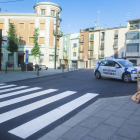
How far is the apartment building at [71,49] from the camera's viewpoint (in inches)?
2431

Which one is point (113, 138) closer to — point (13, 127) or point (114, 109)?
point (114, 109)

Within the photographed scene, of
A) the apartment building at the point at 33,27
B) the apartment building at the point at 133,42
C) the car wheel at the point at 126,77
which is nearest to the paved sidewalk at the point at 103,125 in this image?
the car wheel at the point at 126,77

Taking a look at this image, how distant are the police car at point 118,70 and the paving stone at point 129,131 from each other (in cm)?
744

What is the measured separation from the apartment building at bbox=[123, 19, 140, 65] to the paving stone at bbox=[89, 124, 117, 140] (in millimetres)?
44684

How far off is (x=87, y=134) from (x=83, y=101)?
9.37 ft

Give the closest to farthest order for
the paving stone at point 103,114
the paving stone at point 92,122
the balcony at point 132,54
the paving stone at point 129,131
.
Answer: the paving stone at point 129,131 → the paving stone at point 92,122 → the paving stone at point 103,114 → the balcony at point 132,54

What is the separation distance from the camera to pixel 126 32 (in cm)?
4834

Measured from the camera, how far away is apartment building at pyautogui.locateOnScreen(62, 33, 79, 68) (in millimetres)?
61756

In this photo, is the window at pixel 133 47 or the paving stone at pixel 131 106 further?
the window at pixel 133 47

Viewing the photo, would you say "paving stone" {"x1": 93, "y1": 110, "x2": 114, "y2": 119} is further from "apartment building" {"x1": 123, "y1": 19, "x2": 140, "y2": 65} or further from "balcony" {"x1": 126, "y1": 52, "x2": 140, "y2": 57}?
"balcony" {"x1": 126, "y1": 52, "x2": 140, "y2": 57}

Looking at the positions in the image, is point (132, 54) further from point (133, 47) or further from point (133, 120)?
point (133, 120)

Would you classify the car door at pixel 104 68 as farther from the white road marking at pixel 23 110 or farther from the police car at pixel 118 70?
the white road marking at pixel 23 110

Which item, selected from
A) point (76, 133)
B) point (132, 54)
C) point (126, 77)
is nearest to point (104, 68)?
point (126, 77)

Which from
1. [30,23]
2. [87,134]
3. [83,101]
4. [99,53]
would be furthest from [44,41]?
[87,134]
